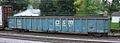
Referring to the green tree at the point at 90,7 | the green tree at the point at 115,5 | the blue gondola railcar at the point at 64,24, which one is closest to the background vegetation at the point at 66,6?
the green tree at the point at 90,7

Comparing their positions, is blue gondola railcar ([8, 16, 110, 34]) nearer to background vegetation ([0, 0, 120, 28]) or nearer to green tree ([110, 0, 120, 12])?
background vegetation ([0, 0, 120, 28])

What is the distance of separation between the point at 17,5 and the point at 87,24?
50.9 meters

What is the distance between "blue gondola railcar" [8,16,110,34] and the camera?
88.6 feet

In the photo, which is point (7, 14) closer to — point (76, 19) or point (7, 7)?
point (7, 7)

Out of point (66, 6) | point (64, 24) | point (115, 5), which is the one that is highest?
point (115, 5)

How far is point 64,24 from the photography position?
95.5ft

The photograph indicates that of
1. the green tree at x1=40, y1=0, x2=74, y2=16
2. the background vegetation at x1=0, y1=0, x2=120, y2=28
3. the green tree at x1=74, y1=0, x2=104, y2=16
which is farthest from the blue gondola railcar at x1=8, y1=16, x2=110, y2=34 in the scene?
the green tree at x1=40, y1=0, x2=74, y2=16

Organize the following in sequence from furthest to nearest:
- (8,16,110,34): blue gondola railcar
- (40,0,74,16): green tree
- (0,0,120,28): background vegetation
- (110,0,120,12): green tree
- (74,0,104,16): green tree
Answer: (110,0,120,12): green tree < (40,0,74,16): green tree < (0,0,120,28): background vegetation < (74,0,104,16): green tree < (8,16,110,34): blue gondola railcar

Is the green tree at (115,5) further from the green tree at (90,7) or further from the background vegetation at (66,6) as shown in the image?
the green tree at (90,7)

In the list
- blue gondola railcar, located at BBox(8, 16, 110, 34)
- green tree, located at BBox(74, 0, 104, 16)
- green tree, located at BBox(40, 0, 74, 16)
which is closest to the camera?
blue gondola railcar, located at BBox(8, 16, 110, 34)

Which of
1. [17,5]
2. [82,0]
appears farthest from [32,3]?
[82,0]

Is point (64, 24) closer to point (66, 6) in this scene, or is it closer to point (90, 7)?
point (90, 7)

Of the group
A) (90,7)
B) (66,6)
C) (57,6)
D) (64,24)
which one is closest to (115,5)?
(66,6)

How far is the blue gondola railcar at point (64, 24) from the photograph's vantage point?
27.0 m
